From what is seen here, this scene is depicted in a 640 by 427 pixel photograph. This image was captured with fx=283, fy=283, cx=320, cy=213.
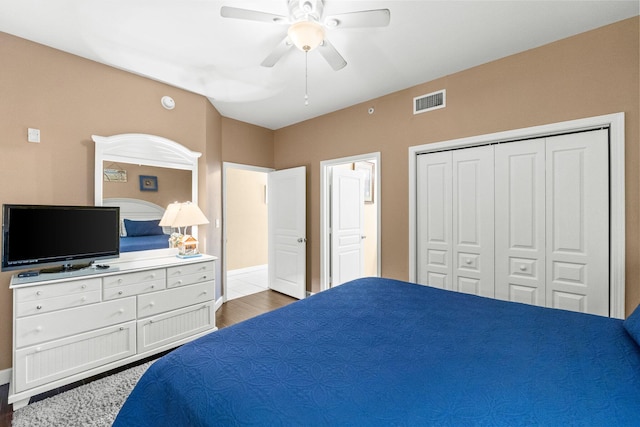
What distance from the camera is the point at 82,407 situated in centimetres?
193

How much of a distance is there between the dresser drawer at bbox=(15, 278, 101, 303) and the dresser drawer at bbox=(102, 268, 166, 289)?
0.23 ft

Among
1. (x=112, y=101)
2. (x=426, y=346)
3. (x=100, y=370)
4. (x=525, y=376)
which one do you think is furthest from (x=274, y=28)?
(x=100, y=370)

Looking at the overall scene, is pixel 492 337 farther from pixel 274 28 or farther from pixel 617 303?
pixel 274 28

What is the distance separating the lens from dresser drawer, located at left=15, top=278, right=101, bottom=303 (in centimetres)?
194

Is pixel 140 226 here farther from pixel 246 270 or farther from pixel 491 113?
pixel 491 113

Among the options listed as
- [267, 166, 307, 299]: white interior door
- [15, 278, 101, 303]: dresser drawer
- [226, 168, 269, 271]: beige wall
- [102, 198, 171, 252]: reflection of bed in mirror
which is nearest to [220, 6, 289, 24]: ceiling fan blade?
[102, 198, 171, 252]: reflection of bed in mirror

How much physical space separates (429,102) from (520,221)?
150 cm

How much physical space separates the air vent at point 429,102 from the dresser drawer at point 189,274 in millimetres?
2801

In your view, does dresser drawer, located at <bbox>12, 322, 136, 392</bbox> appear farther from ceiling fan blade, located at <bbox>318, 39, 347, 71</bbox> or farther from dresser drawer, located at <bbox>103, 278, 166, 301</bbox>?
ceiling fan blade, located at <bbox>318, 39, 347, 71</bbox>

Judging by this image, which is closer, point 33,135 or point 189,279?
point 33,135

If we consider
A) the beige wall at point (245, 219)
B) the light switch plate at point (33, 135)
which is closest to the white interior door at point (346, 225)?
the beige wall at point (245, 219)

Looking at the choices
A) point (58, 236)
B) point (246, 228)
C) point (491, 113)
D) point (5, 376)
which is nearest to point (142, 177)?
point (58, 236)

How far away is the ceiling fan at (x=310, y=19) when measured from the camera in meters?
1.62

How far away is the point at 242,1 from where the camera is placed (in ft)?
6.15
